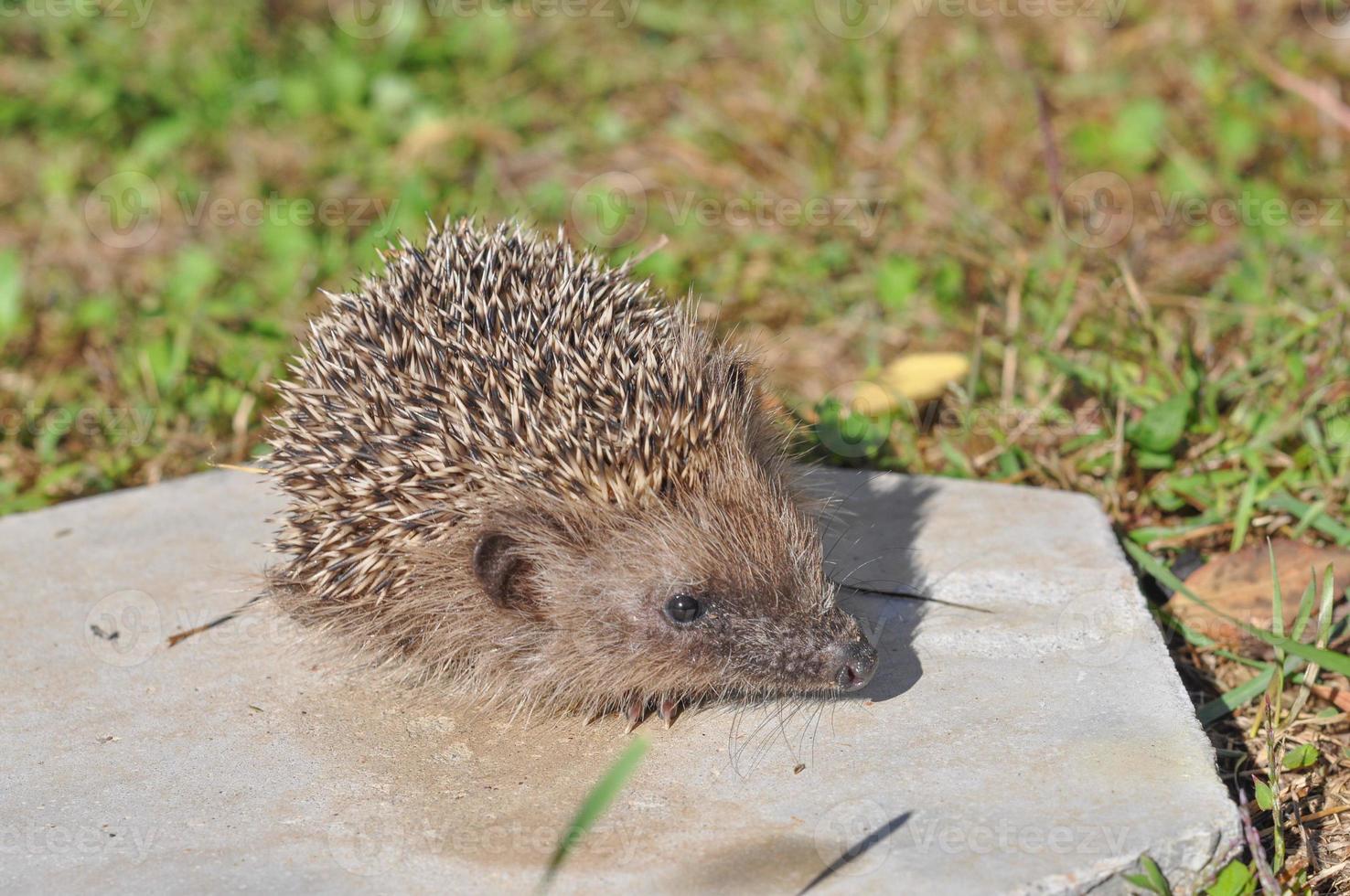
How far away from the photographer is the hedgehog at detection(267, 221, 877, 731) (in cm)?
396

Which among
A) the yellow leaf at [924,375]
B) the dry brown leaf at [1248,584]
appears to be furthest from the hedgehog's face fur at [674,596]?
the yellow leaf at [924,375]

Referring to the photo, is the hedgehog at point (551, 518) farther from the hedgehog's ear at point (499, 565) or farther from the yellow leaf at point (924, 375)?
the yellow leaf at point (924, 375)

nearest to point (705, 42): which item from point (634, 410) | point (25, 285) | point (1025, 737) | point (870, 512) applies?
point (25, 285)

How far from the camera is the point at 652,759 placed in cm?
382

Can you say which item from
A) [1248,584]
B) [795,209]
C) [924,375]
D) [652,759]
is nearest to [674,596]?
[652,759]

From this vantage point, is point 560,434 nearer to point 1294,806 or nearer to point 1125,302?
point 1294,806

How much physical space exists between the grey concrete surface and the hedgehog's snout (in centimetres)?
15

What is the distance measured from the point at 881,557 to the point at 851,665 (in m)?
1.03

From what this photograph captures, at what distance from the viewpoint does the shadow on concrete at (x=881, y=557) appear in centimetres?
421

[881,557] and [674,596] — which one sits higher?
[674,596]

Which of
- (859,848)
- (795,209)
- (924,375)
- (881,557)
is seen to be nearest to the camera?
(859,848)

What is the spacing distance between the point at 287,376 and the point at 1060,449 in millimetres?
3505

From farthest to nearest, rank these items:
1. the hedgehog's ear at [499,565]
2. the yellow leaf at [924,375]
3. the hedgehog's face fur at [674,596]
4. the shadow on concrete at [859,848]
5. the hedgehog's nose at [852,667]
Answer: the yellow leaf at [924,375] → the hedgehog's ear at [499,565] → the hedgehog's face fur at [674,596] → the hedgehog's nose at [852,667] → the shadow on concrete at [859,848]

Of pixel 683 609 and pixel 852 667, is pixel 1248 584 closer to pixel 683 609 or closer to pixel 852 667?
pixel 852 667
